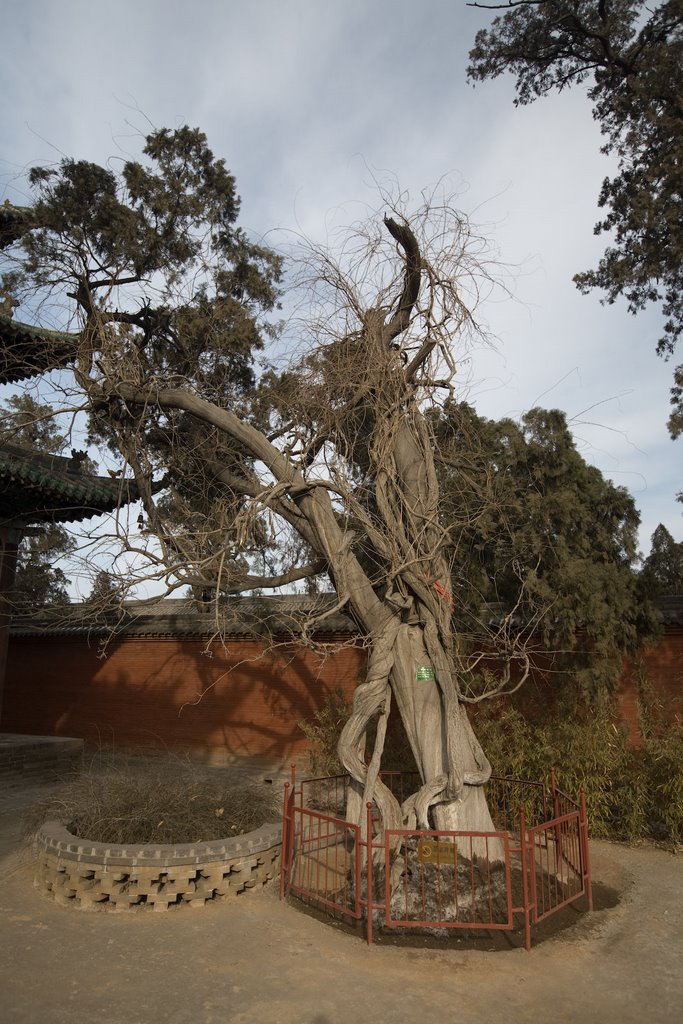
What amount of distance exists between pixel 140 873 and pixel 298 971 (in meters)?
1.65

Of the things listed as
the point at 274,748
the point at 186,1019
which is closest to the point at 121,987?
the point at 186,1019

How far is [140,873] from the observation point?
17.9ft

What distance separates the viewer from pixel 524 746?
8227mm

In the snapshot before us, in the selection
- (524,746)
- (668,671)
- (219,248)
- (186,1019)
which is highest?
(219,248)

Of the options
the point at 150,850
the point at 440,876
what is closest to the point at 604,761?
the point at 440,876

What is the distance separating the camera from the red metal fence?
16.0ft

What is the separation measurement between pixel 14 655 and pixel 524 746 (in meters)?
12.4

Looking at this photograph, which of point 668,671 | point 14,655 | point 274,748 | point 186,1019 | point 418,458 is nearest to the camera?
point 186,1019

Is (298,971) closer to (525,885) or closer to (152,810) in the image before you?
(525,885)

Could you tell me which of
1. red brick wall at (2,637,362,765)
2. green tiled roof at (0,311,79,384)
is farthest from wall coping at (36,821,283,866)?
green tiled roof at (0,311,79,384)

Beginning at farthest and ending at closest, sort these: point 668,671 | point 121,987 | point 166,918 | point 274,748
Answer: point 274,748 < point 668,671 < point 166,918 < point 121,987

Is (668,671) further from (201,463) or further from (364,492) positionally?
(201,463)

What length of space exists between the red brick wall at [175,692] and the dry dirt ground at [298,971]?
18.5 feet

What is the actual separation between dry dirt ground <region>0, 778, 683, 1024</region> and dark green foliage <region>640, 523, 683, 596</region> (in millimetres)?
3449
